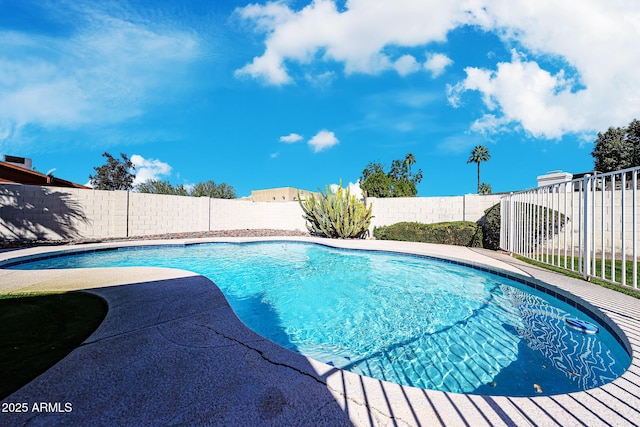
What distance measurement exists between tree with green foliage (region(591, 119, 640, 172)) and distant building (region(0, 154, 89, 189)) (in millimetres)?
36463

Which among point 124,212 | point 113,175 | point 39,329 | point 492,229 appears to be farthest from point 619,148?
point 113,175

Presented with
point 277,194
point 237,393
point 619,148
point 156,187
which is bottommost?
point 237,393

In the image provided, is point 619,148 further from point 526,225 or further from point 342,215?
point 342,215

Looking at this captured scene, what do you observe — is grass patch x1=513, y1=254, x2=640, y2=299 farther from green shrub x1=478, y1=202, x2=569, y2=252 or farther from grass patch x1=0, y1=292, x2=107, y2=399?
grass patch x1=0, y1=292, x2=107, y2=399

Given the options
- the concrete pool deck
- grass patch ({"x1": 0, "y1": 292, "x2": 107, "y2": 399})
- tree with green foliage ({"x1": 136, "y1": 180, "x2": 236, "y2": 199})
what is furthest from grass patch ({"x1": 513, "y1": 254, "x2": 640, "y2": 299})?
tree with green foliage ({"x1": 136, "y1": 180, "x2": 236, "y2": 199})

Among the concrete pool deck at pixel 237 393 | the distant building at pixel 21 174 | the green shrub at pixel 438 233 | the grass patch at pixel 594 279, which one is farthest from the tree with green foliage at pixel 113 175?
the grass patch at pixel 594 279

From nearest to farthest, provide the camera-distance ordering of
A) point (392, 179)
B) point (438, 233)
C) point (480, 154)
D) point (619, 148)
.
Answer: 1. point (438, 233)
2. point (619, 148)
3. point (480, 154)
4. point (392, 179)

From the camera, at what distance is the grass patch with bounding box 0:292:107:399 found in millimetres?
1877

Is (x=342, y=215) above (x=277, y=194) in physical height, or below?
below

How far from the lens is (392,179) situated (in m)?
43.1

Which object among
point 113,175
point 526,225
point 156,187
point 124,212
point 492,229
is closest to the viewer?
point 526,225

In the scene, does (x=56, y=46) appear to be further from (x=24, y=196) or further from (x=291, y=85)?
(x=291, y=85)

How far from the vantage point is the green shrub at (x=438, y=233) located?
9727 mm

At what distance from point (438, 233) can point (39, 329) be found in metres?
10.8
